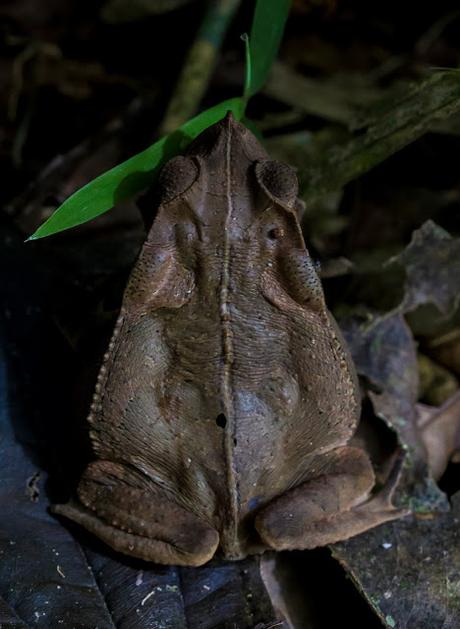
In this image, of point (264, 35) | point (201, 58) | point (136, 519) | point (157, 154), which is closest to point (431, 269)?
point (264, 35)

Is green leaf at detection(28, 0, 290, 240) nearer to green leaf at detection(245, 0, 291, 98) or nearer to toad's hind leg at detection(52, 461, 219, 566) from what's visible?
green leaf at detection(245, 0, 291, 98)

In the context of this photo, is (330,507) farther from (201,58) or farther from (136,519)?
(201,58)

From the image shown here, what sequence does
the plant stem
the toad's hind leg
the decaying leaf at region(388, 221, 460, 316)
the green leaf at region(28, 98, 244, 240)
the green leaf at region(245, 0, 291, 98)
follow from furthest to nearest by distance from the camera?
the plant stem
the decaying leaf at region(388, 221, 460, 316)
the green leaf at region(245, 0, 291, 98)
the green leaf at region(28, 98, 244, 240)
the toad's hind leg

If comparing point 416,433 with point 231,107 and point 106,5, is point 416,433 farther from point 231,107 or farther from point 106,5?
point 106,5

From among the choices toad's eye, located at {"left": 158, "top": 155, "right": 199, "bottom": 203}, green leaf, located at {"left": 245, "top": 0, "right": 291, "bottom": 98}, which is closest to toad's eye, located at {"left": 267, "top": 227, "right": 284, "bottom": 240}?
toad's eye, located at {"left": 158, "top": 155, "right": 199, "bottom": 203}

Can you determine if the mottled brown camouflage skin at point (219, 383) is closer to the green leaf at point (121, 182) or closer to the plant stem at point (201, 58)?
the green leaf at point (121, 182)

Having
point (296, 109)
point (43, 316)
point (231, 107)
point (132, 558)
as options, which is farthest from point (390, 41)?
point (132, 558)
